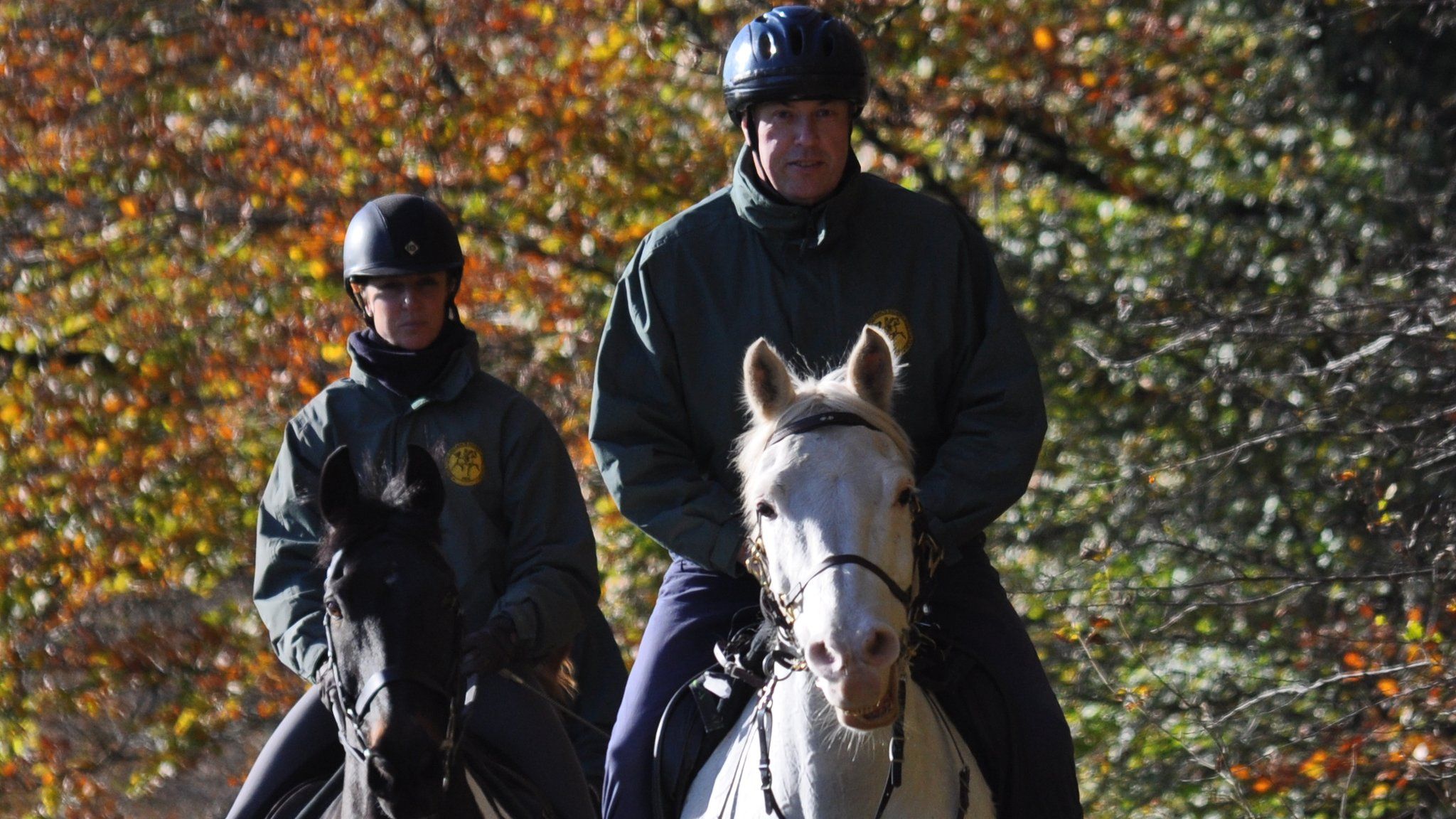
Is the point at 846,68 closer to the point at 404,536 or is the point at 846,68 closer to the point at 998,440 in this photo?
the point at 998,440

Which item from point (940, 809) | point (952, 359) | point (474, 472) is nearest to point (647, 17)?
point (474, 472)

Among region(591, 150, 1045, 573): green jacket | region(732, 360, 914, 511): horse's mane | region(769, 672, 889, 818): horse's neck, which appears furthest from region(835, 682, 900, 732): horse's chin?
region(591, 150, 1045, 573): green jacket

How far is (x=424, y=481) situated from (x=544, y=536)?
810 mm

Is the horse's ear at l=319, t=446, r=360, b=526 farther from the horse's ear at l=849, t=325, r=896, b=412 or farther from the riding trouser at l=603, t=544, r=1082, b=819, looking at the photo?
the horse's ear at l=849, t=325, r=896, b=412

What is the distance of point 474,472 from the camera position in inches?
213

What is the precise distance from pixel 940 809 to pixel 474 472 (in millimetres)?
2142

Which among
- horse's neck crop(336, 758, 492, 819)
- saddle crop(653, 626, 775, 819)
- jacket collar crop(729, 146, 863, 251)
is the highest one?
jacket collar crop(729, 146, 863, 251)

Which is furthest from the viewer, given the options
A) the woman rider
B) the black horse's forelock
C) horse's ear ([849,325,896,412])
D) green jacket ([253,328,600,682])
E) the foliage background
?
the foliage background

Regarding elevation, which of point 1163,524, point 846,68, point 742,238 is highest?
point 846,68

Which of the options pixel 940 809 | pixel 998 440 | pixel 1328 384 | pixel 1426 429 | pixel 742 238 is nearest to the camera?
pixel 940 809

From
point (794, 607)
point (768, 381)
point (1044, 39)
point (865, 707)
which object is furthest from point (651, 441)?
point (1044, 39)

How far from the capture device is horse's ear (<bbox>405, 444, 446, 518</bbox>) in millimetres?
4613

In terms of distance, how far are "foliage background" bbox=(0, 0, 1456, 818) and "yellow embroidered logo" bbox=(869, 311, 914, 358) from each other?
3.11 m

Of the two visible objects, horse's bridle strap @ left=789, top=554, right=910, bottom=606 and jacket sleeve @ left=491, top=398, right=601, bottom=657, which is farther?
jacket sleeve @ left=491, top=398, right=601, bottom=657
